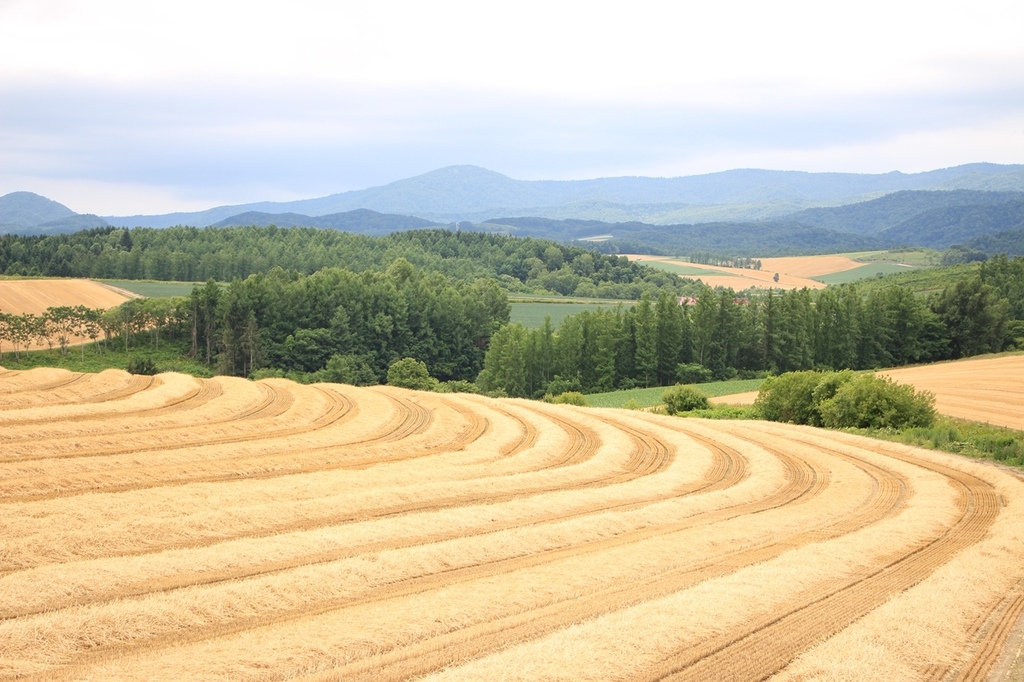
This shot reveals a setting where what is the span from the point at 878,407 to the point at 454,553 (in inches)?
1548

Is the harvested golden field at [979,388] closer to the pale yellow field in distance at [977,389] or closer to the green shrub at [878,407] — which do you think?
the pale yellow field in distance at [977,389]

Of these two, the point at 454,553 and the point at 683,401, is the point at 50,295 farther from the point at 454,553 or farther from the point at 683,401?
the point at 454,553

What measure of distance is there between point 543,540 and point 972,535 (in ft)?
41.1

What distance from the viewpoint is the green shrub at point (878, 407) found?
50.6 metres

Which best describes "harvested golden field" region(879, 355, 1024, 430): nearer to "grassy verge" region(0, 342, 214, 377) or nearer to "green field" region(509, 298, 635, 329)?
"green field" region(509, 298, 635, 329)

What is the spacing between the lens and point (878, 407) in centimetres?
5103

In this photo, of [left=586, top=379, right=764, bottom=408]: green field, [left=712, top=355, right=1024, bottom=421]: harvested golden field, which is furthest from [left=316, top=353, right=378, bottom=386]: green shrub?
[left=712, top=355, right=1024, bottom=421]: harvested golden field

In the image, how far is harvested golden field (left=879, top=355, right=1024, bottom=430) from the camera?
5875 cm

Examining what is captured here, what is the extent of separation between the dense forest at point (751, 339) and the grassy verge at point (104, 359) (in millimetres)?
43931

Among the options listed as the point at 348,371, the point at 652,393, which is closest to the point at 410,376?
the point at 348,371

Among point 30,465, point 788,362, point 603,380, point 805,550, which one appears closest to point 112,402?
point 30,465

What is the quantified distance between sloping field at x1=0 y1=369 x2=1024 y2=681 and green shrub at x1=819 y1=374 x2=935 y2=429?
1453 cm

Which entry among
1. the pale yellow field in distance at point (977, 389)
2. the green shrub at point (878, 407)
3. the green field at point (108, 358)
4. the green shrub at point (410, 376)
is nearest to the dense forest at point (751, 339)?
the green shrub at point (410, 376)

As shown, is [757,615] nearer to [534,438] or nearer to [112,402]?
[534,438]
